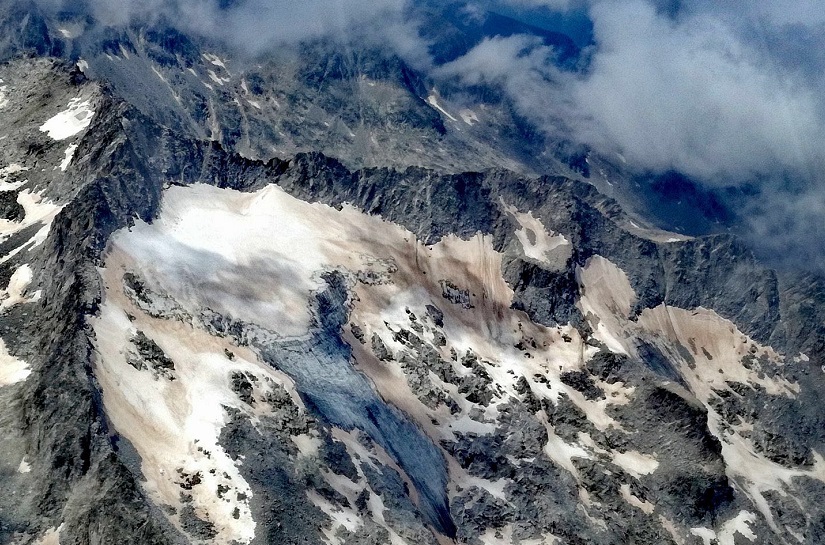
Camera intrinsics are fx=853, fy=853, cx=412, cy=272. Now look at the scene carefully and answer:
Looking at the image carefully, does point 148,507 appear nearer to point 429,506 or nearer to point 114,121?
point 429,506

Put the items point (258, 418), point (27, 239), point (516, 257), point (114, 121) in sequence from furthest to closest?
point (516, 257) → point (114, 121) → point (27, 239) → point (258, 418)

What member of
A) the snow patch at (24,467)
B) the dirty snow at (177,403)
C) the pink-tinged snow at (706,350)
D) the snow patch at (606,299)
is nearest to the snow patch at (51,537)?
the snow patch at (24,467)

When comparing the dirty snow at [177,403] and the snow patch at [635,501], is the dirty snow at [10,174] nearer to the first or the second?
the dirty snow at [177,403]

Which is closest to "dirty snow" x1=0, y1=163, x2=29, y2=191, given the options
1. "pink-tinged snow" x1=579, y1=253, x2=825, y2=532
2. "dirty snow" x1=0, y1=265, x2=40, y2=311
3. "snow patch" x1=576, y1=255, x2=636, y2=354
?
"dirty snow" x1=0, y1=265, x2=40, y2=311

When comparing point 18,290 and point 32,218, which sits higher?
point 18,290

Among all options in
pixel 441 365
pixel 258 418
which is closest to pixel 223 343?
pixel 258 418

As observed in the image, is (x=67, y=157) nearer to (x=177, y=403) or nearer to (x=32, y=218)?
(x=32, y=218)

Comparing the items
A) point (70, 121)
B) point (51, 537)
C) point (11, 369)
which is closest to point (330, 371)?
point (11, 369)
